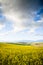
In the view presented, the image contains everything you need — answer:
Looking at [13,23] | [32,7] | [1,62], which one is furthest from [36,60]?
[32,7]

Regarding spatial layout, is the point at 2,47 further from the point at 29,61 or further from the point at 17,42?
the point at 29,61

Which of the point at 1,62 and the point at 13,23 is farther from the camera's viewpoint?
the point at 13,23

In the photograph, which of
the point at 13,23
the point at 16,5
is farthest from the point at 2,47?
the point at 16,5

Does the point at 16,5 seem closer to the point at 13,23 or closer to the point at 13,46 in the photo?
the point at 13,23

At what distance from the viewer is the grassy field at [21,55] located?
8.42 ft

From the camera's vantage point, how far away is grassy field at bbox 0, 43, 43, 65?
8.42 ft

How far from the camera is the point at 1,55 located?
8.66ft

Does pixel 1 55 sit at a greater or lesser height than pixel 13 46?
lesser

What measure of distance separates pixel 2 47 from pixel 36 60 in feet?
2.50

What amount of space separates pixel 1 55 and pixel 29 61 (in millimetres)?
571

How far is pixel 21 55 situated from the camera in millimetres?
2623

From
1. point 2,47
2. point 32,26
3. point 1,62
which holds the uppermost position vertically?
point 32,26

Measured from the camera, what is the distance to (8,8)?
9.30ft

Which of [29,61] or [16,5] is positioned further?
[16,5]
